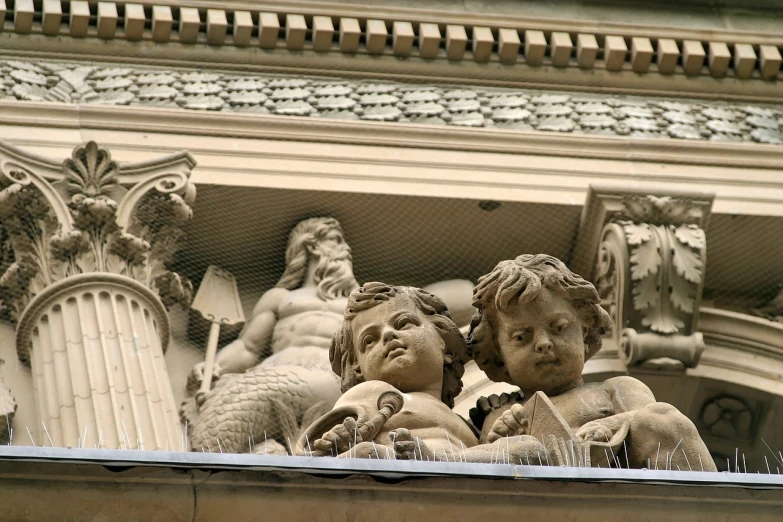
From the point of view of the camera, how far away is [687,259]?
11328mm

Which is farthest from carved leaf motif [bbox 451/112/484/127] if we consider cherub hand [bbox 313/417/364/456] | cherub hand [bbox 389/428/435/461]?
cherub hand [bbox 389/428/435/461]

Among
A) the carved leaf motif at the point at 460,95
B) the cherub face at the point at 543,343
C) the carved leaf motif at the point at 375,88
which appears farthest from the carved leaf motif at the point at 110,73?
the cherub face at the point at 543,343

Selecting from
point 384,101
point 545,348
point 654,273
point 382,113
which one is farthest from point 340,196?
point 545,348

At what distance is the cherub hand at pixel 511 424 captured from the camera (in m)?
6.32

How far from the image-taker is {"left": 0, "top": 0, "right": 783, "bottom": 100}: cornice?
40.9ft

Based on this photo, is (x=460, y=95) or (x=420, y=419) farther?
(x=460, y=95)

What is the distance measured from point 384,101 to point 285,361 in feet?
8.10

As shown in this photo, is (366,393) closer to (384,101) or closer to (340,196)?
(340,196)

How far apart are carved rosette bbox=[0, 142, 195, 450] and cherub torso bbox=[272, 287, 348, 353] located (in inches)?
19.8

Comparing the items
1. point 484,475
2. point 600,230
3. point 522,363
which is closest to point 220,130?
point 600,230

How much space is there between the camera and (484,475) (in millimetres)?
5680

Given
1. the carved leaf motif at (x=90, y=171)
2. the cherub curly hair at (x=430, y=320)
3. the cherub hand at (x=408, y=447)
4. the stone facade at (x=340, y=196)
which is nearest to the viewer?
the cherub hand at (x=408, y=447)

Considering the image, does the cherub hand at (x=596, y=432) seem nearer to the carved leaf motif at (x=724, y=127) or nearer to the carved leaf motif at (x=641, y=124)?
the carved leaf motif at (x=641, y=124)

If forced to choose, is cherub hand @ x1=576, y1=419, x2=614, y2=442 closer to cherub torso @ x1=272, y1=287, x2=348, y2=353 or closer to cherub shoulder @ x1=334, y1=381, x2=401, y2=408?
cherub shoulder @ x1=334, y1=381, x2=401, y2=408
